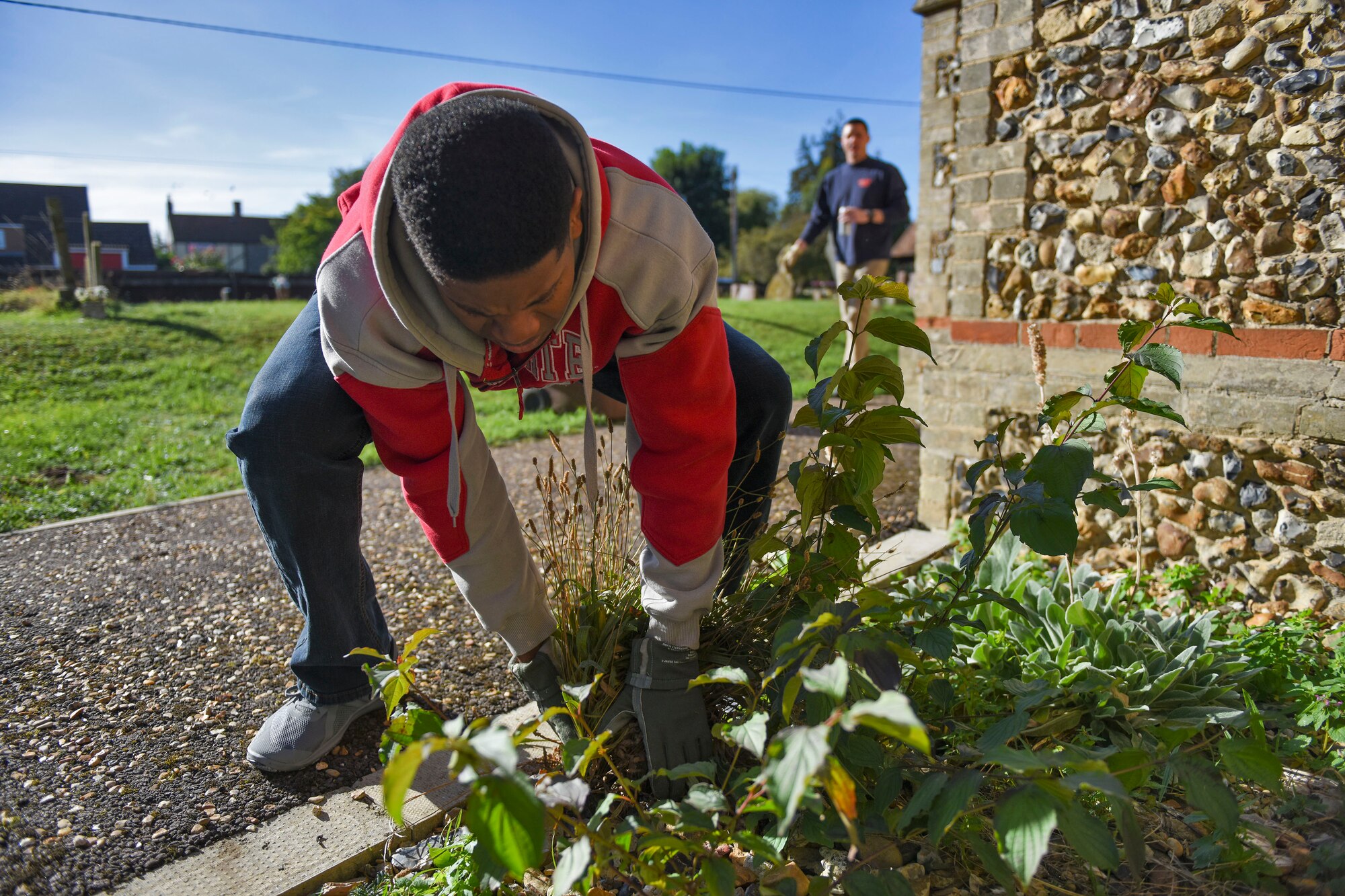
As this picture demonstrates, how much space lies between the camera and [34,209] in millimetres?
39469

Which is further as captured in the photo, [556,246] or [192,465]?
[192,465]

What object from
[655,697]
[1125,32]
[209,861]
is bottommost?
[209,861]

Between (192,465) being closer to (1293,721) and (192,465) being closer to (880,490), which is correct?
(880,490)

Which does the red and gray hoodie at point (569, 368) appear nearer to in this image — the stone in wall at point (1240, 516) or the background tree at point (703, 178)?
the stone in wall at point (1240, 516)

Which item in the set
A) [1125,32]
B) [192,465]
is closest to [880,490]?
[1125,32]

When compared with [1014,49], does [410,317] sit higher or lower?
lower

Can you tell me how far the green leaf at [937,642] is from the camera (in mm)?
1497

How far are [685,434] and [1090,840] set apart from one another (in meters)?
0.95

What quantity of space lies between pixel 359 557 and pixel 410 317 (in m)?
0.86

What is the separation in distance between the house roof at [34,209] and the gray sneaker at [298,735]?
42698 millimetres

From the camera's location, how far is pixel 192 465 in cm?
540

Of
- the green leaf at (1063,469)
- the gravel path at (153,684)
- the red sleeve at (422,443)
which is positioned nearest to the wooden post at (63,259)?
the gravel path at (153,684)

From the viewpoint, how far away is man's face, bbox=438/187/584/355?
47.7 inches

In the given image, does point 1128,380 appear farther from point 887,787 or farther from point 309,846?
point 309,846
